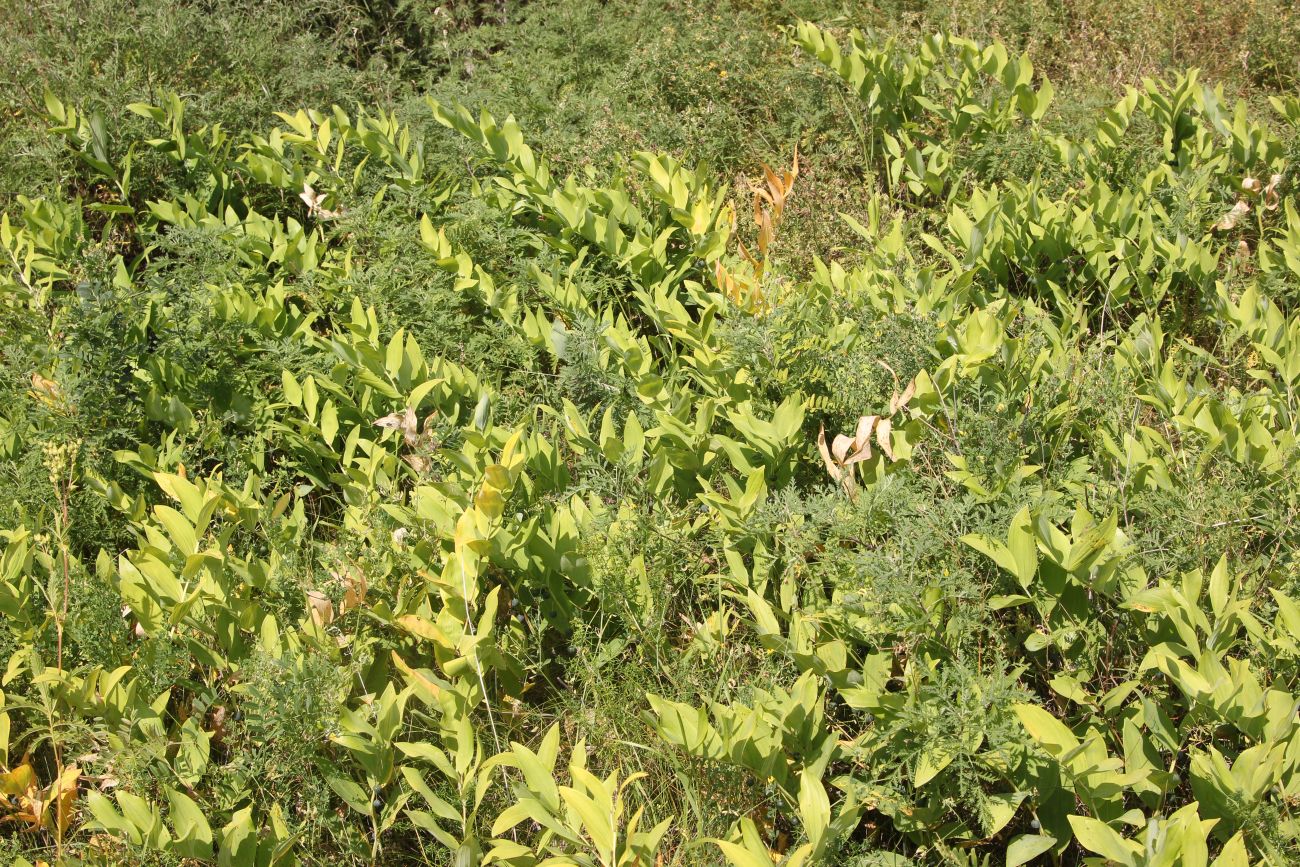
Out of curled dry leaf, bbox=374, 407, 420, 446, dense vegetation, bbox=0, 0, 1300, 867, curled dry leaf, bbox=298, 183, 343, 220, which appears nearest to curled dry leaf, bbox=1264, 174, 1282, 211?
dense vegetation, bbox=0, 0, 1300, 867

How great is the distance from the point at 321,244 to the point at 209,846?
256 cm

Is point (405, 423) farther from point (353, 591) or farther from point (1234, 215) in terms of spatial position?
point (1234, 215)

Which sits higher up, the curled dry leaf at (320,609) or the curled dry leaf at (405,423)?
the curled dry leaf at (405,423)

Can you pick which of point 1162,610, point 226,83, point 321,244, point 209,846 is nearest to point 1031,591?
point 1162,610

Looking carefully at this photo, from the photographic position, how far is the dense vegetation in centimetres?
229

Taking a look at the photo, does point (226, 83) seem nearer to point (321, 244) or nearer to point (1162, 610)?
point (321, 244)

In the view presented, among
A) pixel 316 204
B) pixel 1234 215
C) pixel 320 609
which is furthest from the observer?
pixel 316 204

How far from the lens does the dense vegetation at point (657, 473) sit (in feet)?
7.50

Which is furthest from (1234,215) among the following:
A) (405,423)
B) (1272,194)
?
(405,423)

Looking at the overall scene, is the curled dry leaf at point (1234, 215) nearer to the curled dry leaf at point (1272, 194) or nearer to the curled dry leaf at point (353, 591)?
the curled dry leaf at point (1272, 194)

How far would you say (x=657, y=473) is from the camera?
9.72 ft

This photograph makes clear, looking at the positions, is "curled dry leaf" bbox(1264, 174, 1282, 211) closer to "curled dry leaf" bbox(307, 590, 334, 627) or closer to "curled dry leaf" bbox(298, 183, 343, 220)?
"curled dry leaf" bbox(298, 183, 343, 220)

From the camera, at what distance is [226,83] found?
16.6ft

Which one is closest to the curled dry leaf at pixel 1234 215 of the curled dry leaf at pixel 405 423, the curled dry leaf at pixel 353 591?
the curled dry leaf at pixel 405 423
